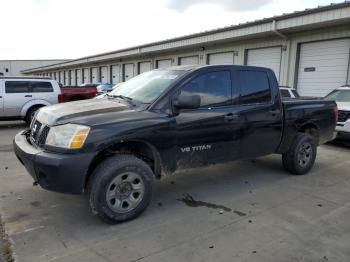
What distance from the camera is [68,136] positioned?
3637 millimetres

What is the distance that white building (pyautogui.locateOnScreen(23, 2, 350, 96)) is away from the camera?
1373 centimetres

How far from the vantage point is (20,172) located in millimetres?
6027

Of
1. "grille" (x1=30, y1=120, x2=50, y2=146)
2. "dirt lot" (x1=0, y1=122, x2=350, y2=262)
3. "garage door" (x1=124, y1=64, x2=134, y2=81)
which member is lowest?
"dirt lot" (x1=0, y1=122, x2=350, y2=262)

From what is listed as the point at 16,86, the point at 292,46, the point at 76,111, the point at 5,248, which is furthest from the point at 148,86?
the point at 292,46

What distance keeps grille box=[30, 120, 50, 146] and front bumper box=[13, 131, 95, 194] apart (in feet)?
0.71

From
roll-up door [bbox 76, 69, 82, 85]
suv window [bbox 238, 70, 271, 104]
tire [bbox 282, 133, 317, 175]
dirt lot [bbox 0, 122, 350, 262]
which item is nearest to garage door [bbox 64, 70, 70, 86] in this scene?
roll-up door [bbox 76, 69, 82, 85]

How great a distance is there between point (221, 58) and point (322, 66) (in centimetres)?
701

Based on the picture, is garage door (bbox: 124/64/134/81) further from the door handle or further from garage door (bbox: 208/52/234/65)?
the door handle

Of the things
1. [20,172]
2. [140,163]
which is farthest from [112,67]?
[140,163]

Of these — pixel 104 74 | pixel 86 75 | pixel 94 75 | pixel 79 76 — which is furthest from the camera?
pixel 79 76

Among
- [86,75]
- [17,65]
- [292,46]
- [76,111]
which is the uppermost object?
[17,65]

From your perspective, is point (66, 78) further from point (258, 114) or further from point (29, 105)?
point (258, 114)

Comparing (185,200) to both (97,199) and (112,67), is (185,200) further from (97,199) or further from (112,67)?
(112,67)

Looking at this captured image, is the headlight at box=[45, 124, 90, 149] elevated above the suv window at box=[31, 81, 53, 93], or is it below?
below
